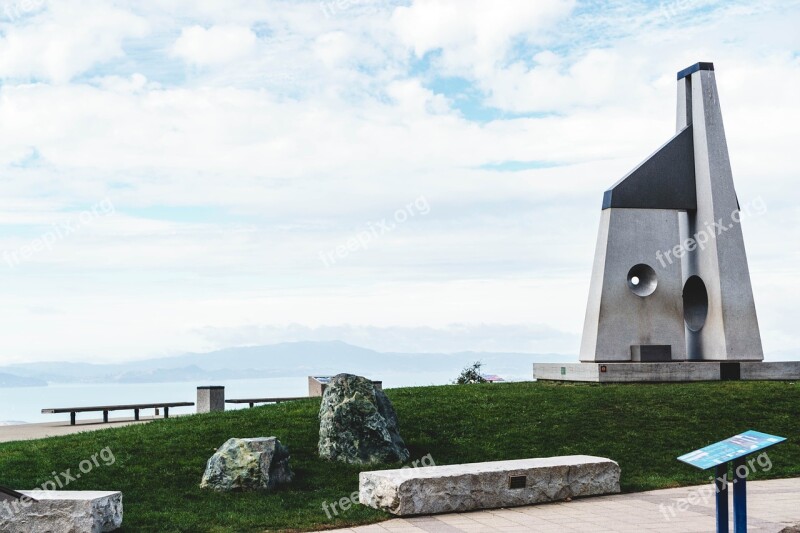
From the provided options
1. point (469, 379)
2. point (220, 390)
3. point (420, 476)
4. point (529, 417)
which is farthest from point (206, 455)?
point (469, 379)

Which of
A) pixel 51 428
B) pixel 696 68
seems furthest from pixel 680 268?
pixel 51 428

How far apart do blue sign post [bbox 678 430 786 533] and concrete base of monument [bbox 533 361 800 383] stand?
1324 centimetres

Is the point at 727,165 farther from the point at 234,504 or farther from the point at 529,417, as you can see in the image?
the point at 234,504

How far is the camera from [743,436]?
7812mm

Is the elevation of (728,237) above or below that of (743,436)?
above

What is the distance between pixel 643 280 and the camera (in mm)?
22781

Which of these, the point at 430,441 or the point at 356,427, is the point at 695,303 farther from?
the point at 356,427

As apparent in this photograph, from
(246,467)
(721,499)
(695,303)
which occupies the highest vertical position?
(695,303)

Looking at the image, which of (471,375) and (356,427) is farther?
(471,375)

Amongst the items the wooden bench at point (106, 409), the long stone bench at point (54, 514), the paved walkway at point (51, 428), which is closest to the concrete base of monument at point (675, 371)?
the paved walkway at point (51, 428)

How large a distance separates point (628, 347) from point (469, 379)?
9332 millimetres

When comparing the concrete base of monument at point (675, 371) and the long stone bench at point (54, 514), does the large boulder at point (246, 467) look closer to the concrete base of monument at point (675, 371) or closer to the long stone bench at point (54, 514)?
the long stone bench at point (54, 514)

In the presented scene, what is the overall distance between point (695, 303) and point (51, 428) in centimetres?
1775

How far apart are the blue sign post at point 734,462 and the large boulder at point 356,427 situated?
22.7ft
